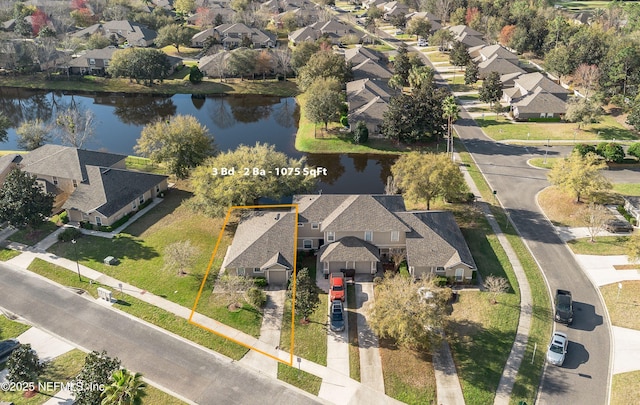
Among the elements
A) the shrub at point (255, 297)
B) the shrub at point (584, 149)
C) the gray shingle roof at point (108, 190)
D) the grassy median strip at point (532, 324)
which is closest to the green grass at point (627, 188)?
the shrub at point (584, 149)

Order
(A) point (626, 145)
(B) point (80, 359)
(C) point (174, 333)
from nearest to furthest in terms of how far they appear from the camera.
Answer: (B) point (80, 359)
(C) point (174, 333)
(A) point (626, 145)

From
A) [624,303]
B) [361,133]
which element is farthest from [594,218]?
[361,133]

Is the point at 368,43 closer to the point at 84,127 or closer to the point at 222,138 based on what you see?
the point at 222,138

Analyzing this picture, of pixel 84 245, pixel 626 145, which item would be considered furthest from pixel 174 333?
pixel 626 145

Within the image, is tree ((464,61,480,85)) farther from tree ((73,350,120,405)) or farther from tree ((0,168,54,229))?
tree ((73,350,120,405))

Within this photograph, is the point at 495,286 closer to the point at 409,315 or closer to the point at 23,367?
the point at 409,315

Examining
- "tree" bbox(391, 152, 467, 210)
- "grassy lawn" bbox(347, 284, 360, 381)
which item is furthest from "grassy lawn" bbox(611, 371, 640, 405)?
"tree" bbox(391, 152, 467, 210)
